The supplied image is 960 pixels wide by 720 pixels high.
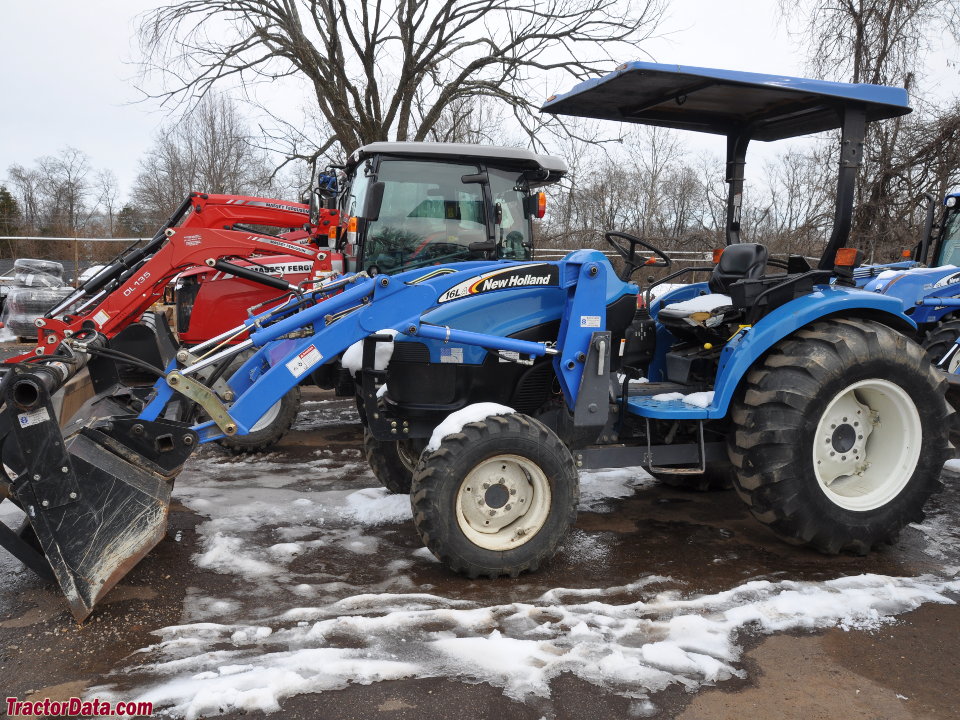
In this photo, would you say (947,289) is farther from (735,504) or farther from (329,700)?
(329,700)

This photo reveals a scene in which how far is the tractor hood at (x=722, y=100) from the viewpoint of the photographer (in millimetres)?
3650

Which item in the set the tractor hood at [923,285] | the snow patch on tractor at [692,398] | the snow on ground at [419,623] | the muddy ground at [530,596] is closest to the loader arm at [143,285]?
the muddy ground at [530,596]

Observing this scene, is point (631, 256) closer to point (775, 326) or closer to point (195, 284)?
point (775, 326)

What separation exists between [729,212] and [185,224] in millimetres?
4815

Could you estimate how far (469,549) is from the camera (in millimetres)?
3484

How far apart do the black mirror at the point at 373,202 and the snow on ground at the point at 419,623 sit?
2426mm

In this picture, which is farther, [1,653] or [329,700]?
[1,653]

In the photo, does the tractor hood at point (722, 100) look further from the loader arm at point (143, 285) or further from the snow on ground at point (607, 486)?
the loader arm at point (143, 285)


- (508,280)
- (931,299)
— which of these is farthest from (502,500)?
(931,299)

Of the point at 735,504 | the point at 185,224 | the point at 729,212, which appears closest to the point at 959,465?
the point at 735,504

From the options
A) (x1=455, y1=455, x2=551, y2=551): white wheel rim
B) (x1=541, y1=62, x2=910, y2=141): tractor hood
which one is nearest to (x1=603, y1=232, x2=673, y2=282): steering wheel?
(x1=541, y1=62, x2=910, y2=141): tractor hood

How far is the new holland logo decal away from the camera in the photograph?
3.79 m

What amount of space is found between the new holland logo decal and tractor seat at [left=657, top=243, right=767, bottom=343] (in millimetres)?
853

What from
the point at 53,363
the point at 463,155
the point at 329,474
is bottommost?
the point at 329,474
